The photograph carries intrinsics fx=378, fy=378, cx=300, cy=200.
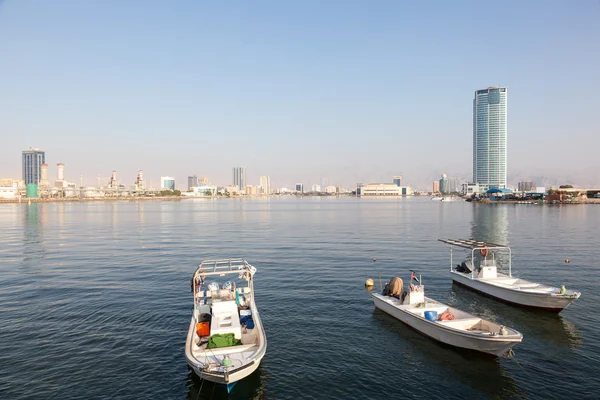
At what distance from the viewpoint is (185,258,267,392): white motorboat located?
15.6 m

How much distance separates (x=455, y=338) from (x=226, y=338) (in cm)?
1219

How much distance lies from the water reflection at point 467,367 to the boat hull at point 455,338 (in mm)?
384

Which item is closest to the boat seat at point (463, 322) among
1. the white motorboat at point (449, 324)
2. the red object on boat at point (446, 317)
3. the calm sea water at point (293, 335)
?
the white motorboat at point (449, 324)

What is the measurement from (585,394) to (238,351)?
15132mm

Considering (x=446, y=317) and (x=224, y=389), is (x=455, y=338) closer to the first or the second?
(x=446, y=317)

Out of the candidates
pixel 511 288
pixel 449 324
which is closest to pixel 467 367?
pixel 449 324

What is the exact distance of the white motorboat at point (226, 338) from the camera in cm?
1559

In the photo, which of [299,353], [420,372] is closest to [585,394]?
[420,372]

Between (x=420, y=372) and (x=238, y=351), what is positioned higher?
(x=238, y=351)

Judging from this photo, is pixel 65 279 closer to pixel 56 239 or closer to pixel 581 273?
pixel 56 239

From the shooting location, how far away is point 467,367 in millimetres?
18859

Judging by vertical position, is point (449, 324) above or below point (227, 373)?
below

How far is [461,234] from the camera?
7344cm

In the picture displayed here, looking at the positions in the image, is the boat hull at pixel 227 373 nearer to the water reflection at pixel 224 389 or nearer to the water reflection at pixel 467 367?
the water reflection at pixel 224 389
